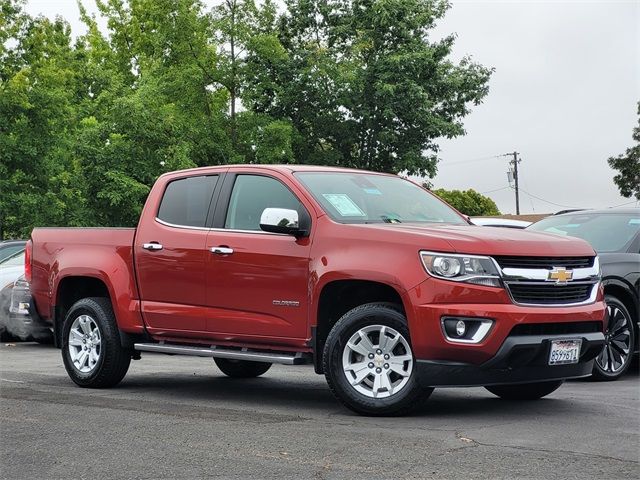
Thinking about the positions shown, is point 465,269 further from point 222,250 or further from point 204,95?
point 204,95

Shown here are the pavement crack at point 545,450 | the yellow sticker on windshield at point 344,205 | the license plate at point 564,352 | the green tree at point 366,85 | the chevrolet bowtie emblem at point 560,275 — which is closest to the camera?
the pavement crack at point 545,450

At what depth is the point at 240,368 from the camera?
11.0 m

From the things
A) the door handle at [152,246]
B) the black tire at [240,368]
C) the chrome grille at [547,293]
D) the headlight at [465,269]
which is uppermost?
the door handle at [152,246]

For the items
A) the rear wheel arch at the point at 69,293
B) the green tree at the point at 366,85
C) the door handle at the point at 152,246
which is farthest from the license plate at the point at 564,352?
the green tree at the point at 366,85

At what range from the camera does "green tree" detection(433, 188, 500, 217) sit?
95900 mm

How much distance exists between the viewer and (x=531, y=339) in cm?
757

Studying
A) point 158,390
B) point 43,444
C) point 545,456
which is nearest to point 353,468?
point 545,456

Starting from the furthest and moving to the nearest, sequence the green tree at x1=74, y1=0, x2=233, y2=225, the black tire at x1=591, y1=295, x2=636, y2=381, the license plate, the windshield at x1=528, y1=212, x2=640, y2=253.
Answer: the green tree at x1=74, y1=0, x2=233, y2=225
the windshield at x1=528, y1=212, x2=640, y2=253
the black tire at x1=591, y1=295, x2=636, y2=381
the license plate

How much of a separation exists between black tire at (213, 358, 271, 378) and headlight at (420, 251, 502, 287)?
12.4 feet

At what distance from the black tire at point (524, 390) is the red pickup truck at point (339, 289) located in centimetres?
1

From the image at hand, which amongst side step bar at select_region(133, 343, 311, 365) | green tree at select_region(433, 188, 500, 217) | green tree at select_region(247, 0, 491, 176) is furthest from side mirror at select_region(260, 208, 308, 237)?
green tree at select_region(433, 188, 500, 217)

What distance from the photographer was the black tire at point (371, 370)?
7.73m

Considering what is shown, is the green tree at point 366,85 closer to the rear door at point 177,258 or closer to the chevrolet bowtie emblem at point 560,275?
the rear door at point 177,258

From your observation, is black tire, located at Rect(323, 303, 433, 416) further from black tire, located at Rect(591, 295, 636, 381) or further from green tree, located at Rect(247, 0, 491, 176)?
green tree, located at Rect(247, 0, 491, 176)
